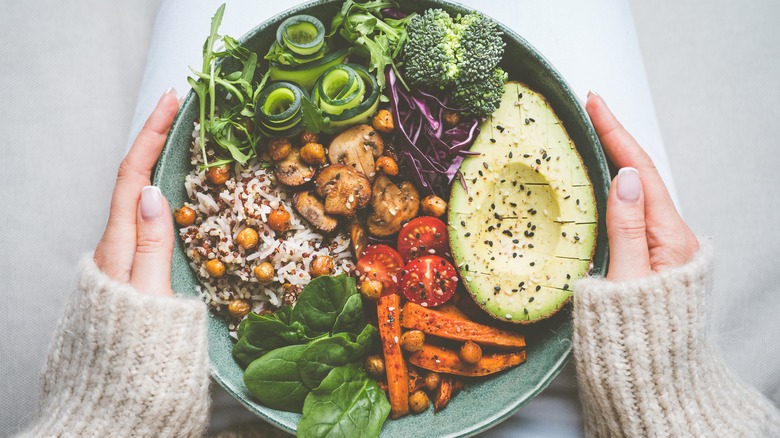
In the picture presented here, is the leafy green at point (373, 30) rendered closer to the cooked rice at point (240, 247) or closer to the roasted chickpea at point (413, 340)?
the cooked rice at point (240, 247)

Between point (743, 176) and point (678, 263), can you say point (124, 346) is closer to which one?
point (678, 263)

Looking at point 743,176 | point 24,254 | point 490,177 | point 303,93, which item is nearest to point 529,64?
point 490,177

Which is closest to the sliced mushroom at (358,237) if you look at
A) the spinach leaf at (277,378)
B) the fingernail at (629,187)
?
the spinach leaf at (277,378)

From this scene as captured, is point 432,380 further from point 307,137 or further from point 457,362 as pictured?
point 307,137

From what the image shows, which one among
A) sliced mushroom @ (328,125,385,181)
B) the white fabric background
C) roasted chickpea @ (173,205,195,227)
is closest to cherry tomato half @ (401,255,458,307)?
sliced mushroom @ (328,125,385,181)

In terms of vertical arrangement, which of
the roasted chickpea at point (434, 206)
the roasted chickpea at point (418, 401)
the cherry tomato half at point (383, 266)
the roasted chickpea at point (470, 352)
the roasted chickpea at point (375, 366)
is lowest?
the roasted chickpea at point (418, 401)

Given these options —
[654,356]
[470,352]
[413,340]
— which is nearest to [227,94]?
[413,340]
